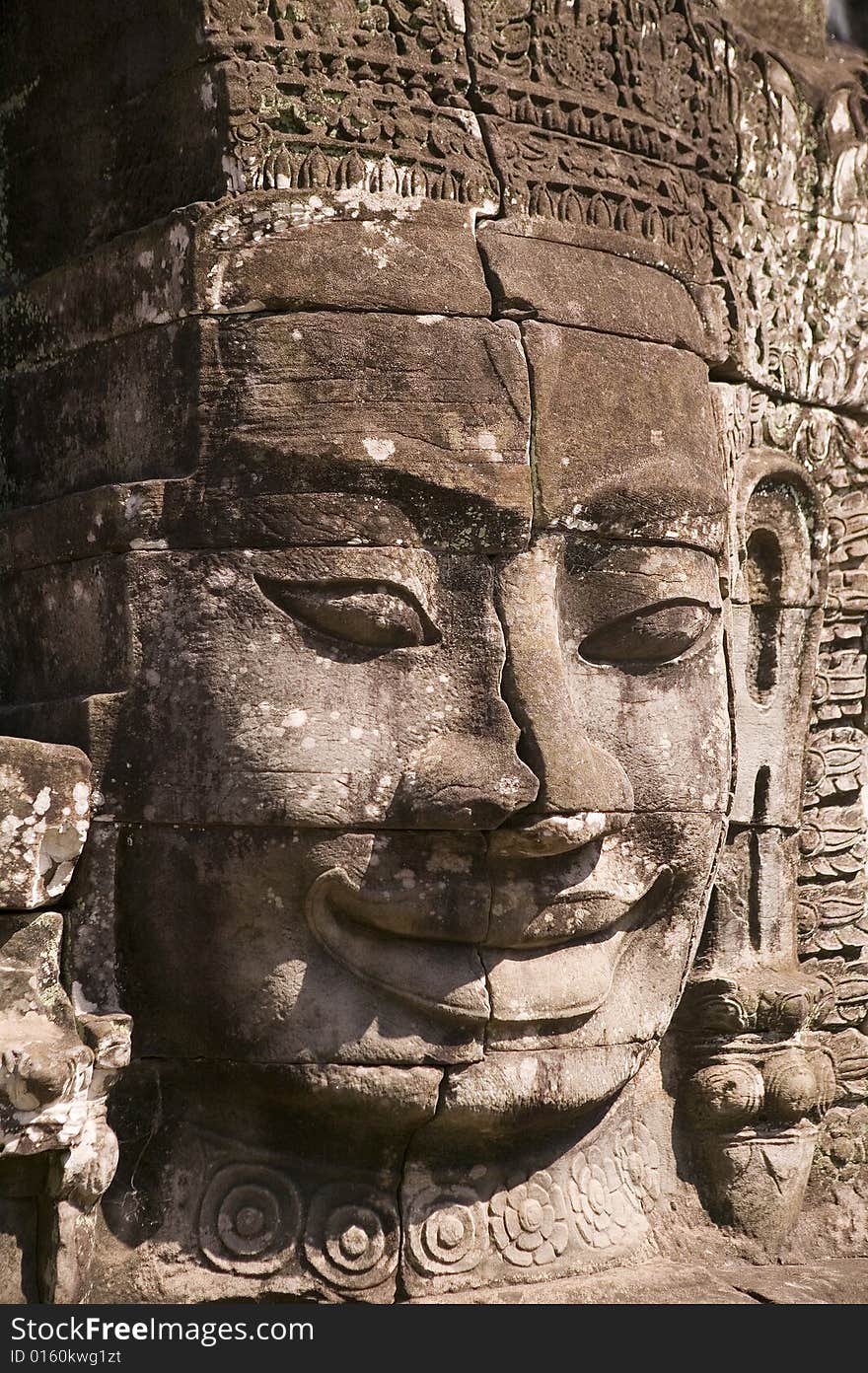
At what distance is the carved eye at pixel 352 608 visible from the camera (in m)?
4.58

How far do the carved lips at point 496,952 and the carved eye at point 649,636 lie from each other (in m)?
0.49

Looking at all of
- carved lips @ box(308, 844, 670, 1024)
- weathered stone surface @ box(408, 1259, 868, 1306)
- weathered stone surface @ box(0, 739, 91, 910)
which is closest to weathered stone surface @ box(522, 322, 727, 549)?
carved lips @ box(308, 844, 670, 1024)

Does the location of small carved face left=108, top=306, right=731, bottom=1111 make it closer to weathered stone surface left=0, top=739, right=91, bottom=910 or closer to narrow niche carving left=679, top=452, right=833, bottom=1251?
weathered stone surface left=0, top=739, right=91, bottom=910

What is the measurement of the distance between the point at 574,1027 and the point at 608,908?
294 millimetres

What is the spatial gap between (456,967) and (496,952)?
0.36 feet

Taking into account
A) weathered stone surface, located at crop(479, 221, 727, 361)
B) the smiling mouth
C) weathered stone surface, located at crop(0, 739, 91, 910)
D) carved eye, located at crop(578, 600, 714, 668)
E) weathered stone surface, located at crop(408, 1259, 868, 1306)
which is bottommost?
weathered stone surface, located at crop(408, 1259, 868, 1306)

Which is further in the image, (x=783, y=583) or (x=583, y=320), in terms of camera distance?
(x=783, y=583)

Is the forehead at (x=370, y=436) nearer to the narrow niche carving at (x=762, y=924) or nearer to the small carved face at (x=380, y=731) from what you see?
the small carved face at (x=380, y=731)

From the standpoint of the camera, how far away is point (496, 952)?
469 centimetres

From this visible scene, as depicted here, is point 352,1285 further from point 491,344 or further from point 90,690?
point 491,344

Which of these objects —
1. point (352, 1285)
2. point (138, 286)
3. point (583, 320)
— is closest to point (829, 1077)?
point (352, 1285)

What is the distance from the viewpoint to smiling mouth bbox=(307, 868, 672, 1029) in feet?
15.1

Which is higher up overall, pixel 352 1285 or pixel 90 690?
pixel 90 690

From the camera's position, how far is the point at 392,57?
15.7ft
